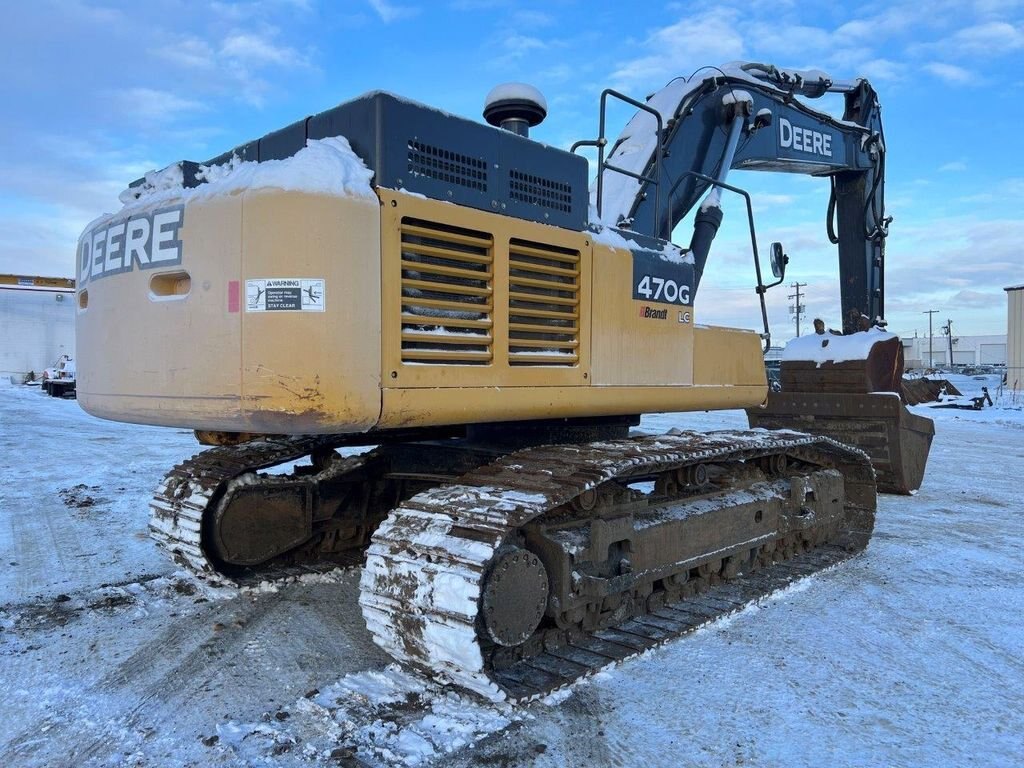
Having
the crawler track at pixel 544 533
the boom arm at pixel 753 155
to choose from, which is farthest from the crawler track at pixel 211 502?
the boom arm at pixel 753 155

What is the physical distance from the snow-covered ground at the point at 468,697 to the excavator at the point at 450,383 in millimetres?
214

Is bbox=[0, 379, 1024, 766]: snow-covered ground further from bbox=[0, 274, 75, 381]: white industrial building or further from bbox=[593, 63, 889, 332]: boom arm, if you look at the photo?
bbox=[0, 274, 75, 381]: white industrial building

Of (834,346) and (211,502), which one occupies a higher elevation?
(834,346)

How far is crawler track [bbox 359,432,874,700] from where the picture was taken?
9.95 ft

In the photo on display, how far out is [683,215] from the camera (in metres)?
5.90

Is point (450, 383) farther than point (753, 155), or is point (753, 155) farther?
point (753, 155)

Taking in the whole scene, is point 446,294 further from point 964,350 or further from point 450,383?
point 964,350

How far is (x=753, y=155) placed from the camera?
7.17 meters

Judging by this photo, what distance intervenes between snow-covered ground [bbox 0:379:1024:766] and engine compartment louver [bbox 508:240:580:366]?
151cm

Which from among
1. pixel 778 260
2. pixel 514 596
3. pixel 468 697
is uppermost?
pixel 778 260

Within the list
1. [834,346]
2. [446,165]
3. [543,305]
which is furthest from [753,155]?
[446,165]

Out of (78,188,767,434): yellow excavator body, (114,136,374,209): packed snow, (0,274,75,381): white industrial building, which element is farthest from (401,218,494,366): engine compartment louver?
(0,274,75,381): white industrial building

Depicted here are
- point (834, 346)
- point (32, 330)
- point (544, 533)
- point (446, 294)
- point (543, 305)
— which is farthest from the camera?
point (32, 330)

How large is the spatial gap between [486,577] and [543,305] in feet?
4.44
